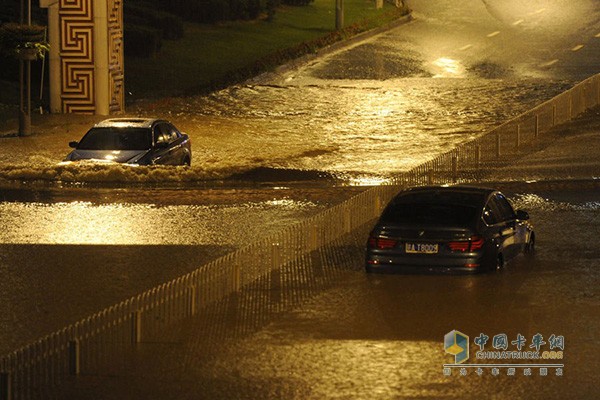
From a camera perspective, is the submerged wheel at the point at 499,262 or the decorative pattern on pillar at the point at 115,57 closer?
the submerged wheel at the point at 499,262

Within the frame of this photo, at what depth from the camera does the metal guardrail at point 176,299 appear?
13.8 metres

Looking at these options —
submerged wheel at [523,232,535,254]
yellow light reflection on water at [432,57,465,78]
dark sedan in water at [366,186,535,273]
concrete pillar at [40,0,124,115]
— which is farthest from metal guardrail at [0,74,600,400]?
yellow light reflection on water at [432,57,465,78]

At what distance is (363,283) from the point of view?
62.4 feet

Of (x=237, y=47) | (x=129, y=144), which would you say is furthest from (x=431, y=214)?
(x=237, y=47)

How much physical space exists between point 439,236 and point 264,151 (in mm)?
16868

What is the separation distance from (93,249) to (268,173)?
32.4 ft

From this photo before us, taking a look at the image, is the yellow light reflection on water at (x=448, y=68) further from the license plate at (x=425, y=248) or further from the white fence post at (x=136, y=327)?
the white fence post at (x=136, y=327)

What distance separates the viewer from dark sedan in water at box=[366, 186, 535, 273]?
62.0 ft

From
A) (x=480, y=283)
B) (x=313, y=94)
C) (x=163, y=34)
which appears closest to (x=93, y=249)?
(x=480, y=283)

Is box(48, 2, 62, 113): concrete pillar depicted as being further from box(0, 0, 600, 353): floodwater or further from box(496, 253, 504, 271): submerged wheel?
box(496, 253, 504, 271): submerged wheel

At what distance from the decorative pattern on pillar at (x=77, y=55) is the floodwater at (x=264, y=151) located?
0.95m

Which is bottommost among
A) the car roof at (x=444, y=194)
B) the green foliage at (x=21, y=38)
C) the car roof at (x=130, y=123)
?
the car roof at (x=444, y=194)

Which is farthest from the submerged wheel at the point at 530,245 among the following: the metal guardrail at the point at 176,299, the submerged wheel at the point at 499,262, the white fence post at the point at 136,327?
the white fence post at the point at 136,327

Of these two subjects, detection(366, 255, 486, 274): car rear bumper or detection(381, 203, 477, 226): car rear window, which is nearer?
detection(366, 255, 486, 274): car rear bumper
